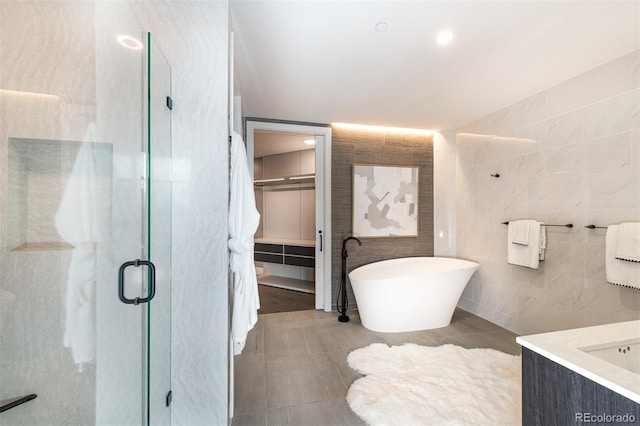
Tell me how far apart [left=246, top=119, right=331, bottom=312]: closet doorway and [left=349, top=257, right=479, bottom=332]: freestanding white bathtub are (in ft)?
2.39

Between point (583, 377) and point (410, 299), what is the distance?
1944 mm

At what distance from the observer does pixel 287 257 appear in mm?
4555

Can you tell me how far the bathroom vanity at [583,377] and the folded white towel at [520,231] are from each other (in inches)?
59.8

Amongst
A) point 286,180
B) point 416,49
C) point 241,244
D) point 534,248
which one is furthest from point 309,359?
point 286,180

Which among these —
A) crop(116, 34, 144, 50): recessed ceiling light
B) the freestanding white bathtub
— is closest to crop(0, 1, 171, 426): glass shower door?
crop(116, 34, 144, 50): recessed ceiling light

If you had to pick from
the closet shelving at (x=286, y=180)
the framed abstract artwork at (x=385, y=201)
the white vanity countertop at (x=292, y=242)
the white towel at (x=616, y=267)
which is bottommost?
the white vanity countertop at (x=292, y=242)

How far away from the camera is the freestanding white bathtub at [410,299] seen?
2.67 metres

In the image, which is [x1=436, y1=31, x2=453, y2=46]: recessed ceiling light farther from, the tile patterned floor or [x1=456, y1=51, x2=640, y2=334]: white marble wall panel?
the tile patterned floor

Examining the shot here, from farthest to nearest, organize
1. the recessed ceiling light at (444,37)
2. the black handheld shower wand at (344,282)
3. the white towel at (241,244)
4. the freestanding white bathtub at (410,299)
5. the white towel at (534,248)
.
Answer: the black handheld shower wand at (344,282)
the freestanding white bathtub at (410,299)
the white towel at (534,248)
the recessed ceiling light at (444,37)
the white towel at (241,244)

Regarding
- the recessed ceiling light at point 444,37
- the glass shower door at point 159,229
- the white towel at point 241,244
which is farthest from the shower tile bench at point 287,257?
the recessed ceiling light at point 444,37

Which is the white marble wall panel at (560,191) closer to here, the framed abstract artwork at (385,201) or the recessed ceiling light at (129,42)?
the framed abstract artwork at (385,201)

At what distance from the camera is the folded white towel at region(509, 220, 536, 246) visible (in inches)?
98.8

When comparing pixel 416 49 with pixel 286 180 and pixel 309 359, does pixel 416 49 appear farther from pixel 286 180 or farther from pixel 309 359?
pixel 286 180

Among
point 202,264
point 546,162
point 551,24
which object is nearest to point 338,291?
point 202,264
